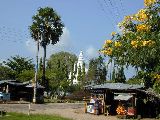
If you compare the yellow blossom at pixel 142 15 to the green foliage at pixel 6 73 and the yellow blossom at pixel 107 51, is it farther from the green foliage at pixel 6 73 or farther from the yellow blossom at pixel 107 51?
the green foliage at pixel 6 73

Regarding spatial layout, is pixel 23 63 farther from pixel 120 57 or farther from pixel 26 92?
pixel 120 57

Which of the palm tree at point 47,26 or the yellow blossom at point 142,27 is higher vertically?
the palm tree at point 47,26

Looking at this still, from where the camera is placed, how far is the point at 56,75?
85.3 metres

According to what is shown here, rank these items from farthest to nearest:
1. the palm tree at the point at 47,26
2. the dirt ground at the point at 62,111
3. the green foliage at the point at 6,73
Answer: the green foliage at the point at 6,73 → the palm tree at the point at 47,26 → the dirt ground at the point at 62,111

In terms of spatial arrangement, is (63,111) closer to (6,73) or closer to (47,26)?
(47,26)

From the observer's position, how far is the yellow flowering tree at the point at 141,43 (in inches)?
774

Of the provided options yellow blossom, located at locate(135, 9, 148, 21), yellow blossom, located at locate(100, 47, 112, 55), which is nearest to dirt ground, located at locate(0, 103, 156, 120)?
yellow blossom, located at locate(100, 47, 112, 55)

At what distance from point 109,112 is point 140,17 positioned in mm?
17668

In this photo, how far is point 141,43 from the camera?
19.5 m

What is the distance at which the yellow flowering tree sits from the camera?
64.5ft

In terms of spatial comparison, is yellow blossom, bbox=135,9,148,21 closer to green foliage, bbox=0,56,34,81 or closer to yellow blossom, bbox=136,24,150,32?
yellow blossom, bbox=136,24,150,32

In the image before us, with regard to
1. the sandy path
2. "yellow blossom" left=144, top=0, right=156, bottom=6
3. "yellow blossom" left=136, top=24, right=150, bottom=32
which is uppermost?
"yellow blossom" left=144, top=0, right=156, bottom=6

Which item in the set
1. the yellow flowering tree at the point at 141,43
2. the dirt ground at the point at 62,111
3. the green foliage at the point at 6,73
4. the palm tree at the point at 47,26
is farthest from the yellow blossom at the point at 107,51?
the green foliage at the point at 6,73

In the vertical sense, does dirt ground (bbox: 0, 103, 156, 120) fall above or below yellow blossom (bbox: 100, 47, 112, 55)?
below
